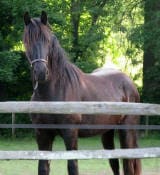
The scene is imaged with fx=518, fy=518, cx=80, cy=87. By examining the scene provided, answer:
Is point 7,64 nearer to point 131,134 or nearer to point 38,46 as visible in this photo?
point 131,134

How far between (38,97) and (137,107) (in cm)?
155

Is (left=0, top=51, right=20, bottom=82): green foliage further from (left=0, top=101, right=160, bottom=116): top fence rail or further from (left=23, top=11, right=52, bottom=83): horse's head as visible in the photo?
(left=0, top=101, right=160, bottom=116): top fence rail

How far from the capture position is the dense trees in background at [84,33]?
15.5 metres

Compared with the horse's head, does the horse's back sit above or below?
below

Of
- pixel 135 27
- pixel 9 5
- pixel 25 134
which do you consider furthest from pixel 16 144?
pixel 135 27

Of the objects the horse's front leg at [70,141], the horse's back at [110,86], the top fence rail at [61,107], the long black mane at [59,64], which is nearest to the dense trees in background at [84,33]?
the horse's back at [110,86]

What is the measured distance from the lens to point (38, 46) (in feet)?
18.7

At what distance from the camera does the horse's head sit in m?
5.63

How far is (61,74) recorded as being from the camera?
609 cm

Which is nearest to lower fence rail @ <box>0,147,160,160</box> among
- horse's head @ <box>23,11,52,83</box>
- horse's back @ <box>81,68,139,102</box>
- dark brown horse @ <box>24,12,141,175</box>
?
dark brown horse @ <box>24,12,141,175</box>

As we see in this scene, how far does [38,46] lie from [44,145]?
45.9 inches

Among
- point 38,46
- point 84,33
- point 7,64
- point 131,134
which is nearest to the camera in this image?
point 38,46

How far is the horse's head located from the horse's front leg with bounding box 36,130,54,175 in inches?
25.1

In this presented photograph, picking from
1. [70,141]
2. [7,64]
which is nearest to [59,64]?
[70,141]
